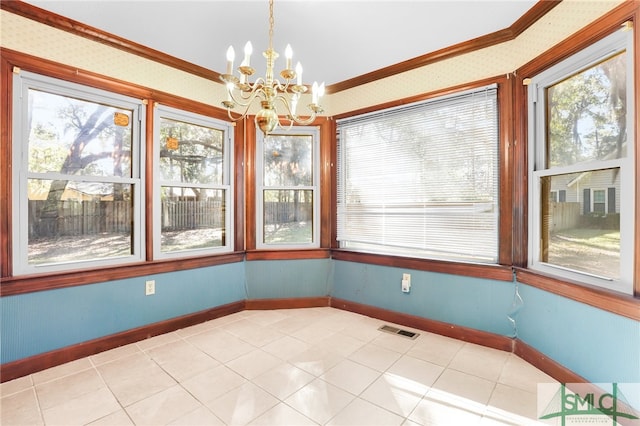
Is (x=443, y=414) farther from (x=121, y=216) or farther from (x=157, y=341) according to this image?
(x=121, y=216)

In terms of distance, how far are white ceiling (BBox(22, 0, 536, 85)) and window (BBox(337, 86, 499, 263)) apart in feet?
1.77

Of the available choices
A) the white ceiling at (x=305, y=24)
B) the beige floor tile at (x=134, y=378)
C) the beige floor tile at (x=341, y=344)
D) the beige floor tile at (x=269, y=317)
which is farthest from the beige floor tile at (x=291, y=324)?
the white ceiling at (x=305, y=24)

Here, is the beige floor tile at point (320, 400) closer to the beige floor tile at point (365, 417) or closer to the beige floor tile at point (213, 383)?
the beige floor tile at point (365, 417)

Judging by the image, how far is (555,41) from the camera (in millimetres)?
2105

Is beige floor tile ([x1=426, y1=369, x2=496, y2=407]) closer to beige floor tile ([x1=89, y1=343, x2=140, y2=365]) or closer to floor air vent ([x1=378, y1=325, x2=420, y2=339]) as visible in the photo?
floor air vent ([x1=378, y1=325, x2=420, y2=339])

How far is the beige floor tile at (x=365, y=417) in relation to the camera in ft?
5.41

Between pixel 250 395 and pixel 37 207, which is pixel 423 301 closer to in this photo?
pixel 250 395

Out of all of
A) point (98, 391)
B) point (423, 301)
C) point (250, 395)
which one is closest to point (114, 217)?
point (98, 391)

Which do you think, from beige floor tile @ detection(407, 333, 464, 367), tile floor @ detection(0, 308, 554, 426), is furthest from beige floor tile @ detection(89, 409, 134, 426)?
beige floor tile @ detection(407, 333, 464, 367)

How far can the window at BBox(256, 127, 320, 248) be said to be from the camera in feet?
11.6

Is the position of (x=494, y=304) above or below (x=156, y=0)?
below

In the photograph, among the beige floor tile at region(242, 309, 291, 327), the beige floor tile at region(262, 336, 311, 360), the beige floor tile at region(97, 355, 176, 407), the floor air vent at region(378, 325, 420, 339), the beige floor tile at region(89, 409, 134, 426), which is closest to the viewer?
the beige floor tile at region(89, 409, 134, 426)

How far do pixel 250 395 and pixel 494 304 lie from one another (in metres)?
2.02

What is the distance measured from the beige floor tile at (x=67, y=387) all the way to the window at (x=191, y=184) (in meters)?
1.05
